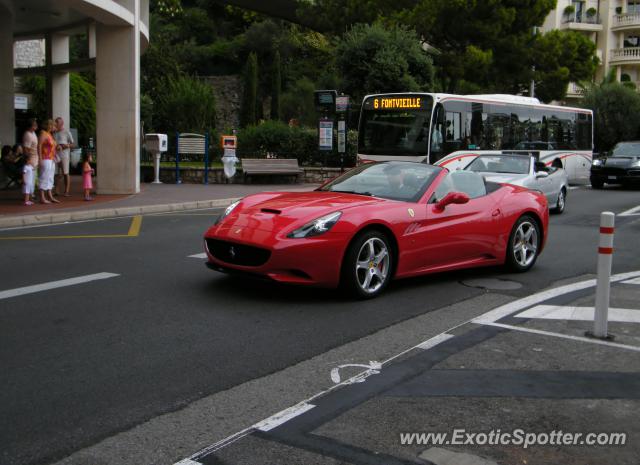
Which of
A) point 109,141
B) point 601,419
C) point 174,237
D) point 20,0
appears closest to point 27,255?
point 174,237

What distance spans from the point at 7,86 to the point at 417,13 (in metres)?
19.0

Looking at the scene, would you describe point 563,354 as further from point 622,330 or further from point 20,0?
point 20,0

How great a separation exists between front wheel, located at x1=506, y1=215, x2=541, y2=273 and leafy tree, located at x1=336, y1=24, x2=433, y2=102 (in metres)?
20.8

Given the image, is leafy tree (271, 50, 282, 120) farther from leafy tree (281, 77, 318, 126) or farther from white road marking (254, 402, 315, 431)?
white road marking (254, 402, 315, 431)

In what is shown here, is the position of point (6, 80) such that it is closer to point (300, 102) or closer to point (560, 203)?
point (560, 203)

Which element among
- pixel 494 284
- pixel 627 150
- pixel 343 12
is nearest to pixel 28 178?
pixel 494 284

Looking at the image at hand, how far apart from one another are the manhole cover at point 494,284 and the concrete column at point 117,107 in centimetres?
1251

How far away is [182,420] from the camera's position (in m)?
4.09

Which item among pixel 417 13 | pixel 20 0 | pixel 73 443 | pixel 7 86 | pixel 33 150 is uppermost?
pixel 417 13

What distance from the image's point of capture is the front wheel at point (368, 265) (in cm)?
692

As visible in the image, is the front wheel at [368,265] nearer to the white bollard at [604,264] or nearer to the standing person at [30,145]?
the white bollard at [604,264]

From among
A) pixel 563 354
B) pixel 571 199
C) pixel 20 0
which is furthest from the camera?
pixel 571 199

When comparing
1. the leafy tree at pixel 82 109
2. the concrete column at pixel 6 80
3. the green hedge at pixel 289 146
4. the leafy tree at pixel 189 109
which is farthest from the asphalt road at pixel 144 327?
the leafy tree at pixel 189 109

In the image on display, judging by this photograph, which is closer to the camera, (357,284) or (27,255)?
(357,284)
